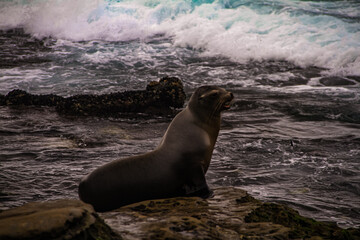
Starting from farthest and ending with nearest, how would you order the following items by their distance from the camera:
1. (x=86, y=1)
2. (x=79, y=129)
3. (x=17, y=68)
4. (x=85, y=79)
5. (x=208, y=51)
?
(x=86, y=1)
(x=208, y=51)
(x=17, y=68)
(x=85, y=79)
(x=79, y=129)

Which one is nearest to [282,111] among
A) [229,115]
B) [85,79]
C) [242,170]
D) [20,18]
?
[229,115]

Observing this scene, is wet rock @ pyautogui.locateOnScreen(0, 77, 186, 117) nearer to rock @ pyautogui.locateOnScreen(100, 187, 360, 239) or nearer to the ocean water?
the ocean water

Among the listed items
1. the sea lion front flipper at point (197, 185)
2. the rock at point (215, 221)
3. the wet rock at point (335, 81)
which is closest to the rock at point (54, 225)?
the rock at point (215, 221)

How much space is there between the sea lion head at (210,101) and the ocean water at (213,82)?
98 cm

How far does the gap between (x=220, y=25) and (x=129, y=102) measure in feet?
41.6

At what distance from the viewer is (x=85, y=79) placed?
14156 mm

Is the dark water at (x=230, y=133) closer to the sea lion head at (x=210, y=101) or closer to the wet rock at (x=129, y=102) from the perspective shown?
the wet rock at (x=129, y=102)

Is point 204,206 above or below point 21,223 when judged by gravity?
below

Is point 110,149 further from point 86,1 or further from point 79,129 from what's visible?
point 86,1

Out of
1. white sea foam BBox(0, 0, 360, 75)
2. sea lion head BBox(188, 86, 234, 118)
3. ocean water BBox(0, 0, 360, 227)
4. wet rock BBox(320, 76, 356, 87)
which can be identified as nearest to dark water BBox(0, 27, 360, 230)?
ocean water BBox(0, 0, 360, 227)

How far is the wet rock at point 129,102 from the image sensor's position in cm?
970

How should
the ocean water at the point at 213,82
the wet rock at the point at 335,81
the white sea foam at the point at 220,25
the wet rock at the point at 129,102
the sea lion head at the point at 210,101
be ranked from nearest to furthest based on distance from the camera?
the sea lion head at the point at 210,101 < the ocean water at the point at 213,82 < the wet rock at the point at 129,102 < the wet rock at the point at 335,81 < the white sea foam at the point at 220,25

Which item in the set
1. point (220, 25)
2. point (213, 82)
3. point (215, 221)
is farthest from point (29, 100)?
point (220, 25)

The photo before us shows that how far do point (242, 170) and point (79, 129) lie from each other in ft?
10.7
